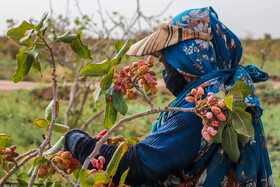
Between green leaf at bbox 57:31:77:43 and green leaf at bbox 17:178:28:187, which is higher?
green leaf at bbox 57:31:77:43

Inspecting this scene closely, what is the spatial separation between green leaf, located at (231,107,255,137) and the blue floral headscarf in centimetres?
20

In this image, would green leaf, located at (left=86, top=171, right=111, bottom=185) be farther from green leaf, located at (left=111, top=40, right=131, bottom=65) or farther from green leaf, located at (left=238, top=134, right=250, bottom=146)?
green leaf, located at (left=238, top=134, right=250, bottom=146)

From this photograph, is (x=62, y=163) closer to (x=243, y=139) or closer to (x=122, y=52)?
(x=122, y=52)

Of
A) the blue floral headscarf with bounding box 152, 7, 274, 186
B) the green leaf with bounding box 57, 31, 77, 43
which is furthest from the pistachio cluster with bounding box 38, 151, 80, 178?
the blue floral headscarf with bounding box 152, 7, 274, 186

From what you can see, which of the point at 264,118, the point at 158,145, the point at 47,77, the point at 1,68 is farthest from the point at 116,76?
the point at 1,68

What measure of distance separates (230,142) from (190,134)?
0.14 meters

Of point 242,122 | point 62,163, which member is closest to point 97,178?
point 62,163

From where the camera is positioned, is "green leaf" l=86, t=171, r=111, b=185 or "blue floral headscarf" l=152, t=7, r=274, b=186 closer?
"green leaf" l=86, t=171, r=111, b=185

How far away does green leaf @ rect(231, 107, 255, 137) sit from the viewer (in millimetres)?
1006

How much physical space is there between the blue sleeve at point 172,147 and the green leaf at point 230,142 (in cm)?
10

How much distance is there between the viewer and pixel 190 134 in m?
1.20

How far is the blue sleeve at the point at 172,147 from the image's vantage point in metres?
1.18

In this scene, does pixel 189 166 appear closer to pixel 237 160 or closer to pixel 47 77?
pixel 237 160

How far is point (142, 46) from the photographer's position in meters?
1.33
